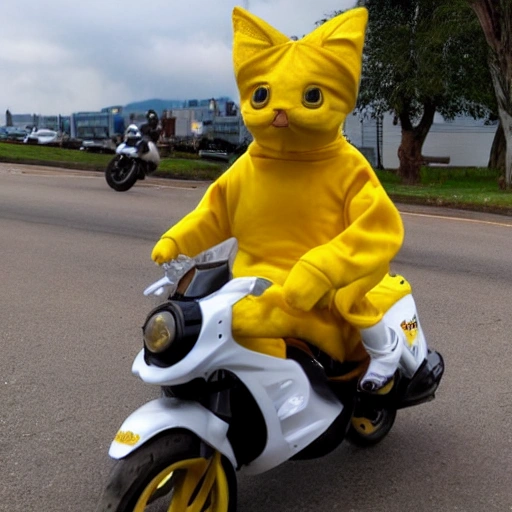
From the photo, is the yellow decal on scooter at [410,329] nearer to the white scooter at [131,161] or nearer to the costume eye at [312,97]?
the costume eye at [312,97]

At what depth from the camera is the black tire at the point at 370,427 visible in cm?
361

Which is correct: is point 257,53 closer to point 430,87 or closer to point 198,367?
point 198,367

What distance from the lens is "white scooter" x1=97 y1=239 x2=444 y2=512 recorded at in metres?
2.35

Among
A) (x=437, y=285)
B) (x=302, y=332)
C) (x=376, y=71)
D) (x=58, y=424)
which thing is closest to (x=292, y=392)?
(x=302, y=332)

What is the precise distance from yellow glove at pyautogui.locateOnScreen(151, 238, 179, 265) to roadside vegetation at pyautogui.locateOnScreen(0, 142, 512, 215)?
37.3 ft

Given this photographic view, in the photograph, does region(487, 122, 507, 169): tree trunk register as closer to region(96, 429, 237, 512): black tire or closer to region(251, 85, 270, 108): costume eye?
region(251, 85, 270, 108): costume eye

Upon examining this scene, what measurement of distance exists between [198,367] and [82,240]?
672 centimetres

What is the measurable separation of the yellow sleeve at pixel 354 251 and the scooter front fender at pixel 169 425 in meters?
0.49

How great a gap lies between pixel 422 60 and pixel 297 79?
1598 centimetres

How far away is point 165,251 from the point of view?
2990 mm

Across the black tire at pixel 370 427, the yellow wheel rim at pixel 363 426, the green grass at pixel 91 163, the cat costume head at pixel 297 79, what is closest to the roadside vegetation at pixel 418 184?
the green grass at pixel 91 163

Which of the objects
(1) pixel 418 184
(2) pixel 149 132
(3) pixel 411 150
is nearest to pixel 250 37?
(2) pixel 149 132

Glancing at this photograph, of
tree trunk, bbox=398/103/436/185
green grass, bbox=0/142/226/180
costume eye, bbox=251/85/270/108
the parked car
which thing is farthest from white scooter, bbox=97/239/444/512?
the parked car

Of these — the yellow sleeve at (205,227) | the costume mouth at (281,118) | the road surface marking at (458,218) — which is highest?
the costume mouth at (281,118)
